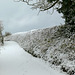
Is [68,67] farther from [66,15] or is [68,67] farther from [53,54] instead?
[66,15]

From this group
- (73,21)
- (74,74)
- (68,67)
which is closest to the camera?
(74,74)

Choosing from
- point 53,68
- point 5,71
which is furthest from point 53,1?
point 5,71

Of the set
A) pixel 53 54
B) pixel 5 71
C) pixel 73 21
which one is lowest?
pixel 5 71

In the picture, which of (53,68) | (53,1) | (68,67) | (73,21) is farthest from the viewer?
(53,1)

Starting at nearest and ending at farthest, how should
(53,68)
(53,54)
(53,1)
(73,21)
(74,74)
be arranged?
(74,74), (53,68), (53,54), (73,21), (53,1)

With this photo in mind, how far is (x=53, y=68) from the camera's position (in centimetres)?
1016

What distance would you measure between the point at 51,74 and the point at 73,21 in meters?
6.04

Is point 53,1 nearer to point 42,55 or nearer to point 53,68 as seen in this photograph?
point 42,55

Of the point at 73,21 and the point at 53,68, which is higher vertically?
the point at 73,21

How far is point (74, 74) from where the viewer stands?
8078mm

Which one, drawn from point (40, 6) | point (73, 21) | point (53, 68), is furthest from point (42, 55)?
point (40, 6)

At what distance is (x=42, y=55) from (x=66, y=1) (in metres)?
5.56

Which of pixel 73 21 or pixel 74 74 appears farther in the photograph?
pixel 73 21

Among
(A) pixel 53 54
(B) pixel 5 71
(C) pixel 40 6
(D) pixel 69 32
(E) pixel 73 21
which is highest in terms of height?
(C) pixel 40 6
